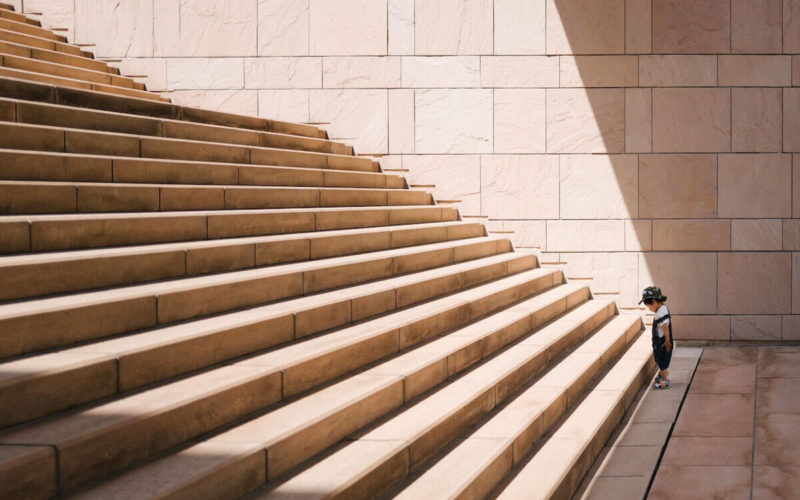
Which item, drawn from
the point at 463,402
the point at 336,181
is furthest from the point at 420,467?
the point at 336,181

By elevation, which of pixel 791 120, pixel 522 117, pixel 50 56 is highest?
pixel 50 56

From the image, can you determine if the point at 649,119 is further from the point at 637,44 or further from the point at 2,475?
the point at 2,475

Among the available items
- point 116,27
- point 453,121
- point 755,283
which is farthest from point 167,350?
point 755,283

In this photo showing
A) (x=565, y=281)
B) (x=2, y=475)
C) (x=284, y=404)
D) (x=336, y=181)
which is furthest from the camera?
(x=565, y=281)

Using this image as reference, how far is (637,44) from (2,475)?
442 inches

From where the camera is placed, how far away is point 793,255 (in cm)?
1173

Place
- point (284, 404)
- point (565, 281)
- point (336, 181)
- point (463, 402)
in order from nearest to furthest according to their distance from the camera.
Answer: point (284, 404), point (463, 402), point (336, 181), point (565, 281)

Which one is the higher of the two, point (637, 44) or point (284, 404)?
point (637, 44)

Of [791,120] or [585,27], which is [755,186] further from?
[585,27]

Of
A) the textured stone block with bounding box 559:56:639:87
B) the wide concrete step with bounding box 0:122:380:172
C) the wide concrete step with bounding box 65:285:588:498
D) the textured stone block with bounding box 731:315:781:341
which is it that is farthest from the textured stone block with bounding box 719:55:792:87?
the wide concrete step with bounding box 65:285:588:498

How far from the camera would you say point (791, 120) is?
460 inches

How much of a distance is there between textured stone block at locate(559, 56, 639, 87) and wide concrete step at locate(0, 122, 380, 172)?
4552mm

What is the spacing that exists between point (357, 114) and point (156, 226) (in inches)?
276

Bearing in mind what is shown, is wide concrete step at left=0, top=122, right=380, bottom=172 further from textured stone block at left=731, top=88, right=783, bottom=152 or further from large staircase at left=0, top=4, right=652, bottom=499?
textured stone block at left=731, top=88, right=783, bottom=152
